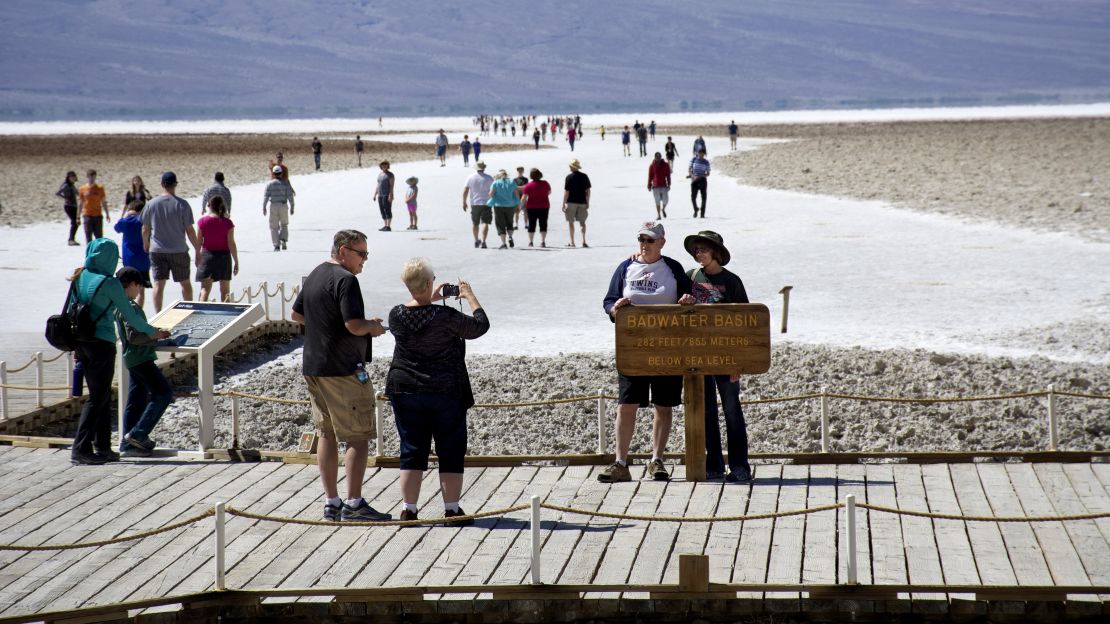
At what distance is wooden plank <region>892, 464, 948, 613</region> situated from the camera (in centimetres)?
735

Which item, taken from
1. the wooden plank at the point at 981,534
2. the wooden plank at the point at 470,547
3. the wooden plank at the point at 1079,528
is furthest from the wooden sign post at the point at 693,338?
the wooden plank at the point at 1079,528

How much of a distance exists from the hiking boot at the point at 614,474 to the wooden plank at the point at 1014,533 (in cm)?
230

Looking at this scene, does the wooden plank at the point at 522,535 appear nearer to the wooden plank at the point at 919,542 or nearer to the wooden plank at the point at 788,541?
the wooden plank at the point at 788,541

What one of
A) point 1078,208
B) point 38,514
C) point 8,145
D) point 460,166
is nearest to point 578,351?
point 38,514

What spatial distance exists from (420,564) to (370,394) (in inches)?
44.4

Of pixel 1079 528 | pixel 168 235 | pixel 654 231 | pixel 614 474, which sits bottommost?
pixel 1079 528

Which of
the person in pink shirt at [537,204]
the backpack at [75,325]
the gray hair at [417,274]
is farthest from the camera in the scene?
the person in pink shirt at [537,204]

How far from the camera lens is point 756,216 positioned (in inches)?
1156

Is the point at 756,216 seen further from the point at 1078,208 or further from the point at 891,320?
the point at 891,320

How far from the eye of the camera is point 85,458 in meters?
10.1

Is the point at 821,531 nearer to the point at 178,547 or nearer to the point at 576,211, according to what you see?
the point at 178,547

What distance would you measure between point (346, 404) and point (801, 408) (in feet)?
22.3

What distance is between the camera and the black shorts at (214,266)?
624 inches

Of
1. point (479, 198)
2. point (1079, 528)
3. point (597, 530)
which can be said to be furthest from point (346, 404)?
point (479, 198)
